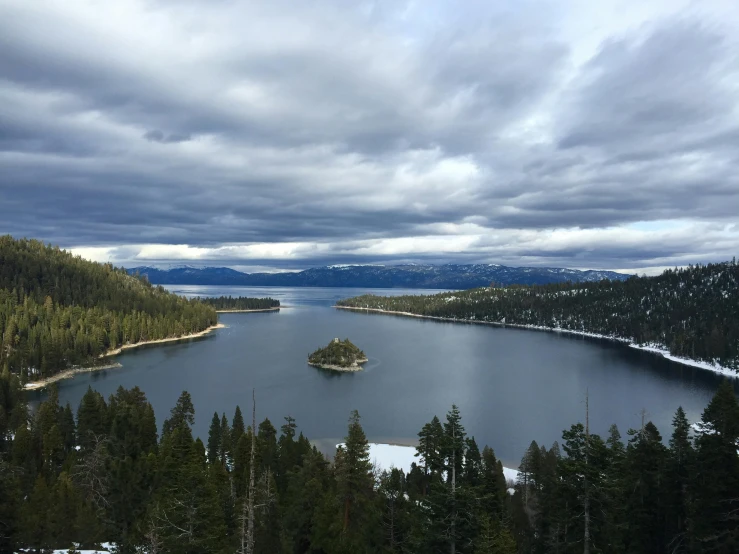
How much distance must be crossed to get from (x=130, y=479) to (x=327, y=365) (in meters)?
91.6

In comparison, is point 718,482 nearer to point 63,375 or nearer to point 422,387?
point 422,387

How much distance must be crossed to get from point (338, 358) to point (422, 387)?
103 ft

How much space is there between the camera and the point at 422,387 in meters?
106

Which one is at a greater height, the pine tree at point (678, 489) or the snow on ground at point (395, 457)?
the pine tree at point (678, 489)

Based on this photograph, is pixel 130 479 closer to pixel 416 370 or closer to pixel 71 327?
pixel 416 370

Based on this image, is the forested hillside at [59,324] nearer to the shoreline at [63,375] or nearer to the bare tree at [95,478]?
the shoreline at [63,375]

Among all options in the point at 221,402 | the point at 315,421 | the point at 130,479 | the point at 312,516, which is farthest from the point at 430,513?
the point at 221,402

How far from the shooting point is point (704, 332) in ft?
555

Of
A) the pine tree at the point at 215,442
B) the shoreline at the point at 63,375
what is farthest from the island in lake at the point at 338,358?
the pine tree at the point at 215,442

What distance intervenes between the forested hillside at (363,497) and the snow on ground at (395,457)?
7.27 metres

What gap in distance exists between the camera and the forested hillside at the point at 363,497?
1995cm

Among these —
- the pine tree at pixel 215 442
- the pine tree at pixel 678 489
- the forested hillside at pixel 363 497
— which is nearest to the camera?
the forested hillside at pixel 363 497

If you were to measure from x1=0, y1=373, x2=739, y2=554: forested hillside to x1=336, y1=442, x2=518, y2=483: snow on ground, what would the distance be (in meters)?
7.27

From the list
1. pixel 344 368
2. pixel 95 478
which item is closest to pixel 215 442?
pixel 95 478
